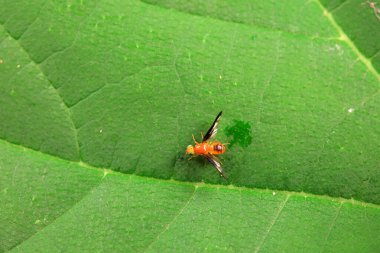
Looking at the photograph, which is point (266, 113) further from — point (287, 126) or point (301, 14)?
point (301, 14)

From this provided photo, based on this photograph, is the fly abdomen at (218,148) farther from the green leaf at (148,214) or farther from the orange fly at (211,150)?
the green leaf at (148,214)

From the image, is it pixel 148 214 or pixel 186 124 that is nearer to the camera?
pixel 148 214

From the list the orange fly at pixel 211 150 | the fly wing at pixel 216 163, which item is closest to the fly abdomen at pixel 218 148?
the orange fly at pixel 211 150

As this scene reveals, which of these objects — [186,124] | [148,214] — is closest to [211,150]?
[186,124]

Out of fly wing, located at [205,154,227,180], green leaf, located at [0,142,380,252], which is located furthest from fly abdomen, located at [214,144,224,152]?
green leaf, located at [0,142,380,252]

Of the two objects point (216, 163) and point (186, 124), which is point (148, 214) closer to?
point (216, 163)

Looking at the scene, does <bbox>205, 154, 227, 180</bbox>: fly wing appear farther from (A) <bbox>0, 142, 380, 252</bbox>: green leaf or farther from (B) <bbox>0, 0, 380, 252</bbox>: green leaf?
(A) <bbox>0, 142, 380, 252</bbox>: green leaf
